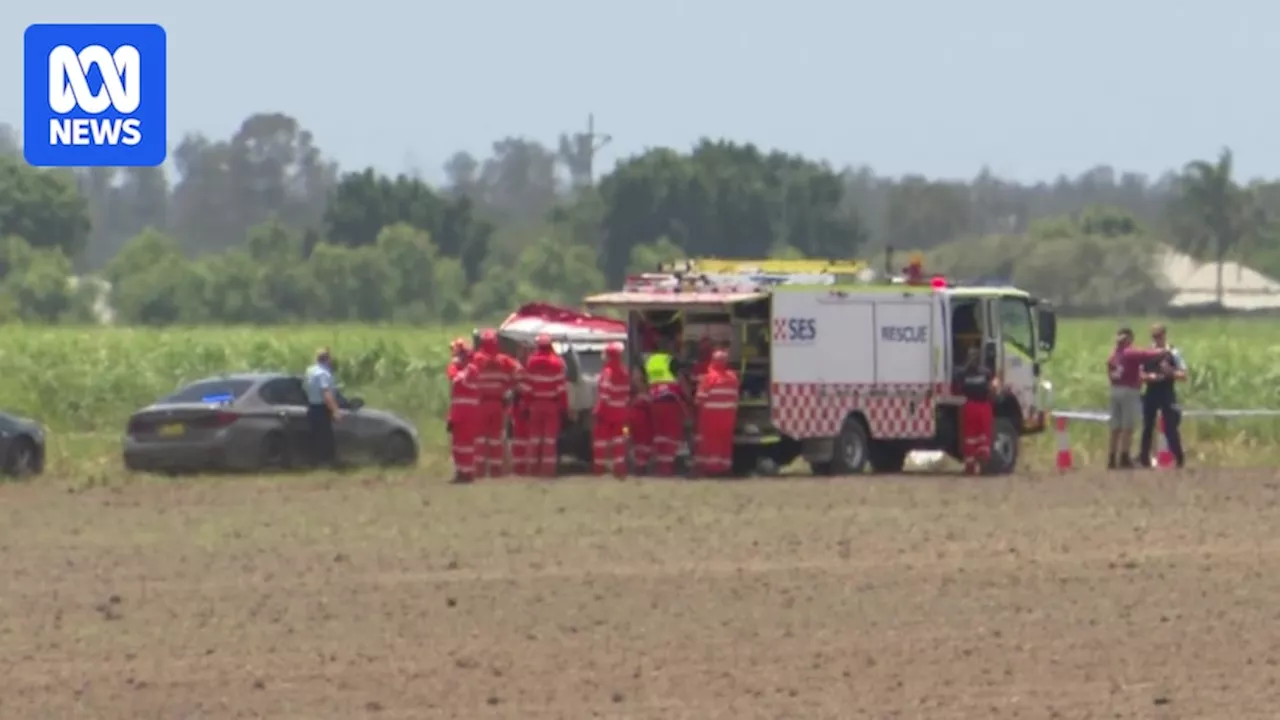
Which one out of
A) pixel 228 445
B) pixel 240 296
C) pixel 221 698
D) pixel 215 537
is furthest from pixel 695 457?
pixel 240 296

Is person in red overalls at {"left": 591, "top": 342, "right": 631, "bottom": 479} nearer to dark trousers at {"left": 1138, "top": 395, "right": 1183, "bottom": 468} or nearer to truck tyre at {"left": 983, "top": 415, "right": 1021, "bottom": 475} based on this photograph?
truck tyre at {"left": 983, "top": 415, "right": 1021, "bottom": 475}

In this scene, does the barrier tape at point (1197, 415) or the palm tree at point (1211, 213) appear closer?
the barrier tape at point (1197, 415)

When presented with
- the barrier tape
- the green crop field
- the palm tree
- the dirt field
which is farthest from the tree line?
the dirt field

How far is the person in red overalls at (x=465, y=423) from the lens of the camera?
28016mm

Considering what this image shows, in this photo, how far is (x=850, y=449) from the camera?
29.4 meters

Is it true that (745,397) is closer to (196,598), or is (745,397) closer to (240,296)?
(196,598)

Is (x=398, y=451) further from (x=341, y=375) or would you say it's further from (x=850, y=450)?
(x=341, y=375)

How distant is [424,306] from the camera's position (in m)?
89.6

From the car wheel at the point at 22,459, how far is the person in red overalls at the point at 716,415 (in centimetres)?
762

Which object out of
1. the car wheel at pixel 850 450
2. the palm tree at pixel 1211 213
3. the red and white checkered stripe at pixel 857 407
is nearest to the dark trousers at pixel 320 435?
the red and white checkered stripe at pixel 857 407

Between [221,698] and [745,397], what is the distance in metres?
16.1

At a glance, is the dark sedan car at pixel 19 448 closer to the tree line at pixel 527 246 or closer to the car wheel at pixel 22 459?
the car wheel at pixel 22 459

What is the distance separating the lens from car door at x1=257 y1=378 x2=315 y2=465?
99.9ft

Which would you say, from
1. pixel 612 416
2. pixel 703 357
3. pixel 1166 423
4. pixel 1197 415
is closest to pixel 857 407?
pixel 703 357
